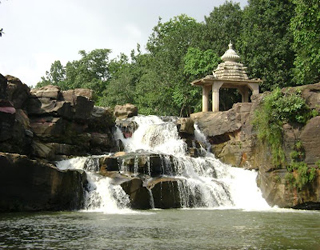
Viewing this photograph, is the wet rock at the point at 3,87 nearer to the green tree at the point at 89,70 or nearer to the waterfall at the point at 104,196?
the waterfall at the point at 104,196

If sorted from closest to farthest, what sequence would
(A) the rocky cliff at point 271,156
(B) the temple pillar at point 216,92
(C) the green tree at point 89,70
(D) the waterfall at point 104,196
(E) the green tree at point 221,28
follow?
(D) the waterfall at point 104,196 → (A) the rocky cliff at point 271,156 → (B) the temple pillar at point 216,92 → (E) the green tree at point 221,28 → (C) the green tree at point 89,70

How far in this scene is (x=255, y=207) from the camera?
64.3ft

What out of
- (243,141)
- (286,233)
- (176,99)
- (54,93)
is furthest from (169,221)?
(176,99)

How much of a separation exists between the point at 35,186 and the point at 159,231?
6.84 metres

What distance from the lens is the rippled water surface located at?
9.35 metres

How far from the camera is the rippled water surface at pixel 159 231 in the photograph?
935 cm

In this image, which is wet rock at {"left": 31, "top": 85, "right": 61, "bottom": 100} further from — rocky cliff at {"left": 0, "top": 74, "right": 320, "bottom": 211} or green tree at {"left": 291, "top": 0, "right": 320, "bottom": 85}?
green tree at {"left": 291, "top": 0, "right": 320, "bottom": 85}

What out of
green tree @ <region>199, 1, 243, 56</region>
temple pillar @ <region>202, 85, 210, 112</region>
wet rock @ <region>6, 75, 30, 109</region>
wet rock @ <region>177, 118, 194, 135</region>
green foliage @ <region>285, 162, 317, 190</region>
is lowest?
green foliage @ <region>285, 162, 317, 190</region>

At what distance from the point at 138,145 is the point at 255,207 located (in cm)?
927

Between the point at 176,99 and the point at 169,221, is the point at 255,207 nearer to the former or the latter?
the point at 169,221

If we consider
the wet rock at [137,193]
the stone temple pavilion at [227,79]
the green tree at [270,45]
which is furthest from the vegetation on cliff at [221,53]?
the wet rock at [137,193]

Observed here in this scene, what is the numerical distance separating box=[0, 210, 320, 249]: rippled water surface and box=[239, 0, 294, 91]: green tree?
20.2 metres

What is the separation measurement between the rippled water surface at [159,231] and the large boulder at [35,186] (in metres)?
1.14

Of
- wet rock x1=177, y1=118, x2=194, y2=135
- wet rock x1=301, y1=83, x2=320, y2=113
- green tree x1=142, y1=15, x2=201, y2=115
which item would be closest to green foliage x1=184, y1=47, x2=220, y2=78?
green tree x1=142, y1=15, x2=201, y2=115
